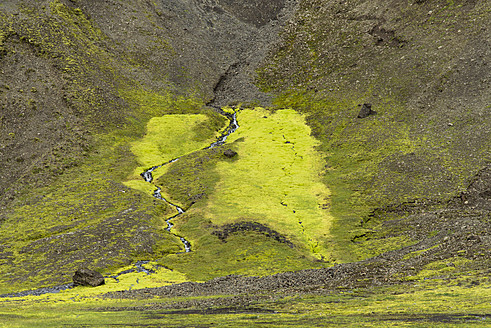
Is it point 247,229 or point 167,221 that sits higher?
point 167,221

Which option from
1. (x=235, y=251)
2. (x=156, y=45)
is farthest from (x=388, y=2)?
(x=235, y=251)

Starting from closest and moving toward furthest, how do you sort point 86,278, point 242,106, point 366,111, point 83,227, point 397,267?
point 397,267 < point 86,278 < point 83,227 < point 366,111 < point 242,106

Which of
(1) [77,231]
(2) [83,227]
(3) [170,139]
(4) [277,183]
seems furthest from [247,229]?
(3) [170,139]

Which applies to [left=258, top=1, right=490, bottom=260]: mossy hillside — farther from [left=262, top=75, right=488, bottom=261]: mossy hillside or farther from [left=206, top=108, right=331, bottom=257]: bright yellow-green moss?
[left=206, top=108, right=331, bottom=257]: bright yellow-green moss

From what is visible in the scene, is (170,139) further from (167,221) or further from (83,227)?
Result: (83,227)

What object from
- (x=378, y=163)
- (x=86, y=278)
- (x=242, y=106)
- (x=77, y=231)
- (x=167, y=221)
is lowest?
(x=86, y=278)

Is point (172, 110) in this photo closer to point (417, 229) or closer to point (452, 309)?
point (417, 229)
